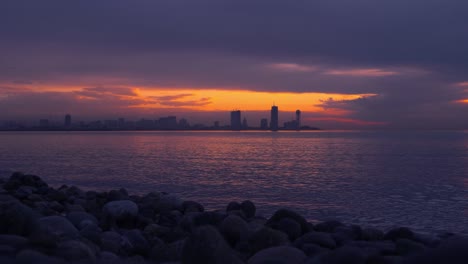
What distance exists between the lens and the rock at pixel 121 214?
13922 mm

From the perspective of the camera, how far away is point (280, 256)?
788 centimetres

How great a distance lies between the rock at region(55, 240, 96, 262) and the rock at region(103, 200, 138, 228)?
598 cm

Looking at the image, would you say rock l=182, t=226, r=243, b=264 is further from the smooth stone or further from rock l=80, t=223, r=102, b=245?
rock l=80, t=223, r=102, b=245

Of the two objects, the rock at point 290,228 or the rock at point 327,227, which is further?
the rock at point 327,227

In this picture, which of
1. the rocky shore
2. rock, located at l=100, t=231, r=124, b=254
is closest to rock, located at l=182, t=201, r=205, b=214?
the rocky shore

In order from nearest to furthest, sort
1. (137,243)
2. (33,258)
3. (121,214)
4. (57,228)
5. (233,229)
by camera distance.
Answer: (33,258)
(57,228)
(137,243)
(233,229)
(121,214)

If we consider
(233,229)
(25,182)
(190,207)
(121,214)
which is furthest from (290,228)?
(25,182)

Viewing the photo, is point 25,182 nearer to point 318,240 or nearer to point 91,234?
point 91,234

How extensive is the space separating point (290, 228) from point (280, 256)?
12.2 feet

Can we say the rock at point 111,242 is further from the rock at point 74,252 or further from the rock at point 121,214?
the rock at point 121,214

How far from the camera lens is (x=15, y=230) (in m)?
8.90

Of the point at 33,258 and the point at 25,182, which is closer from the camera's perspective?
the point at 33,258

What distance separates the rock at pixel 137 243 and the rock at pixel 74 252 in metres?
2.25

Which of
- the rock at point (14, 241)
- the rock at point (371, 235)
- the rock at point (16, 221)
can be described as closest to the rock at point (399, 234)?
the rock at point (371, 235)
